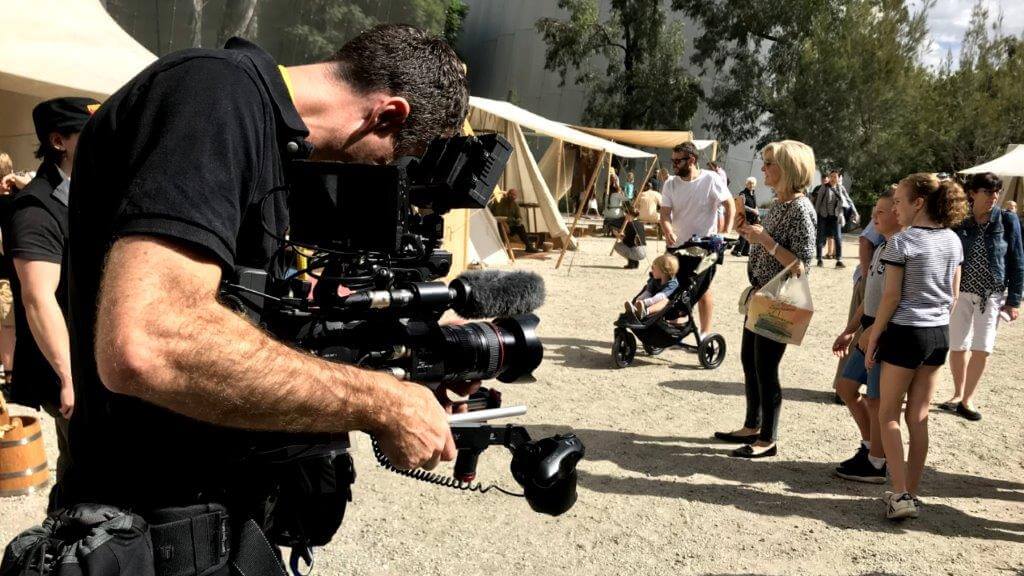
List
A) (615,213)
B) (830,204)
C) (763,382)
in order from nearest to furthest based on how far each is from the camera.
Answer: (763,382) → (830,204) → (615,213)

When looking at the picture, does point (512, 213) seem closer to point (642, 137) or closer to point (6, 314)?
point (642, 137)

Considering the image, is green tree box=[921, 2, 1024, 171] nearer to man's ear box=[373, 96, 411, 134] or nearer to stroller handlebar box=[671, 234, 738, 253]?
stroller handlebar box=[671, 234, 738, 253]

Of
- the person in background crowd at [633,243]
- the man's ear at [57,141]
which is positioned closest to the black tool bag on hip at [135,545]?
the man's ear at [57,141]

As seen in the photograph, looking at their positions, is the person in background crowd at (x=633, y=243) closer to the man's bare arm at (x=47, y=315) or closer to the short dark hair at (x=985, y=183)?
the short dark hair at (x=985, y=183)

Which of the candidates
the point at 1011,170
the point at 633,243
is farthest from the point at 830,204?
the point at 633,243

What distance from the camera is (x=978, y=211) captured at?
6277mm

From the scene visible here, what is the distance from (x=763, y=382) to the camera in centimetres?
527

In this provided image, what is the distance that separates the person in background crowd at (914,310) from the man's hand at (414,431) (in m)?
3.70

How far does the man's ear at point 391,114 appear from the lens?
1526 mm

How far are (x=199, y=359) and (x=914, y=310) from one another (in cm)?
418

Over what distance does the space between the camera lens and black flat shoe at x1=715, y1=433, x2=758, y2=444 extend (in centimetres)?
429

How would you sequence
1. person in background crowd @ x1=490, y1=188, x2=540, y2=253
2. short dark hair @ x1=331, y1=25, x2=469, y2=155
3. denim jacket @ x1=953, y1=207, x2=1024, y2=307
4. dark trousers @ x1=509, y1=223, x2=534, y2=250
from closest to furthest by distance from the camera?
short dark hair @ x1=331, y1=25, x2=469, y2=155, denim jacket @ x1=953, y1=207, x2=1024, y2=307, person in background crowd @ x1=490, y1=188, x2=540, y2=253, dark trousers @ x1=509, y1=223, x2=534, y2=250

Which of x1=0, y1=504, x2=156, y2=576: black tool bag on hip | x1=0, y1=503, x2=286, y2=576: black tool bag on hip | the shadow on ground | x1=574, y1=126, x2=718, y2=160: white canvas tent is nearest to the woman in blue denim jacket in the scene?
the shadow on ground

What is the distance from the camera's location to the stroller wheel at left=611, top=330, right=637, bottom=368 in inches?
304
